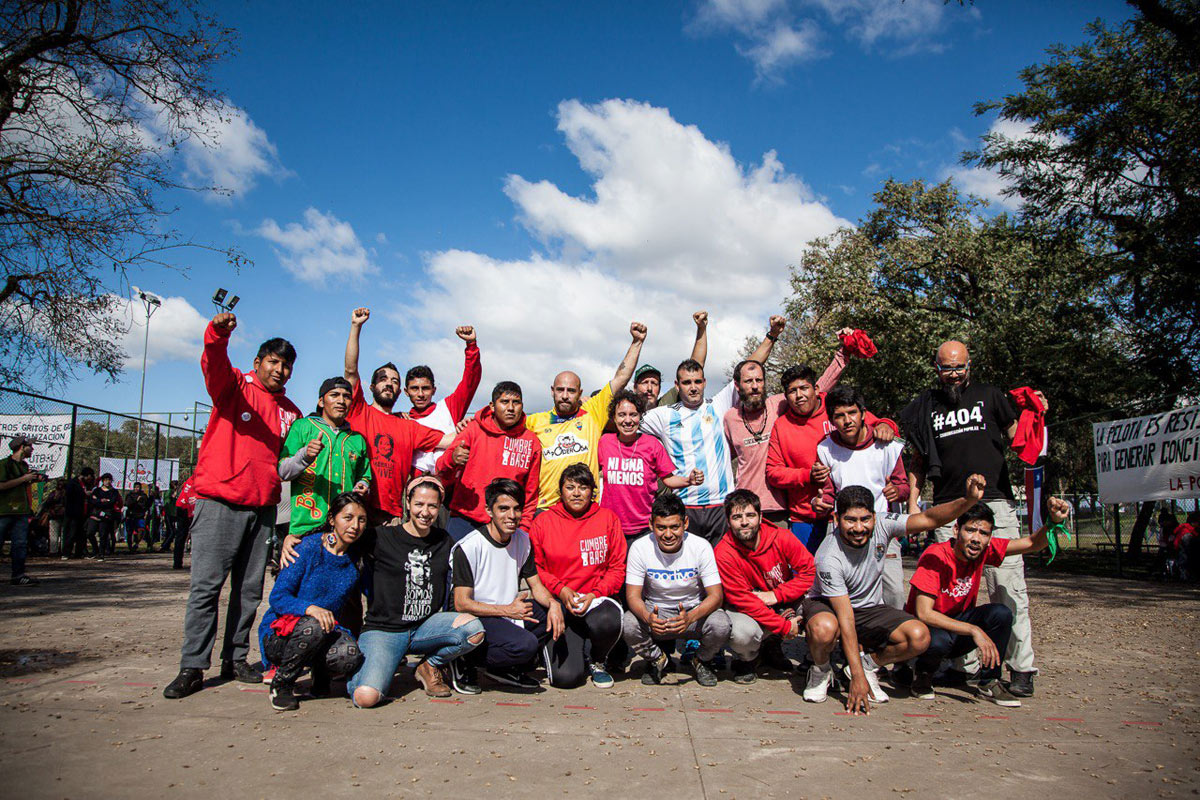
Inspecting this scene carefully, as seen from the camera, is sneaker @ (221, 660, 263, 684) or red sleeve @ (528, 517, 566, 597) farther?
red sleeve @ (528, 517, 566, 597)

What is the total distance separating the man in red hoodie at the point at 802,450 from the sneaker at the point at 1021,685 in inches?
58.2

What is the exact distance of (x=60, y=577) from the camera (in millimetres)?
10781

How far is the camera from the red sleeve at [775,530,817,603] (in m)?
4.74

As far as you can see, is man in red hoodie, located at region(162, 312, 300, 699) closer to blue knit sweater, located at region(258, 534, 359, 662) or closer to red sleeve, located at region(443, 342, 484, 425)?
blue knit sweater, located at region(258, 534, 359, 662)

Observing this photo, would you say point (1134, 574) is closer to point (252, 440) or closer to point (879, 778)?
point (879, 778)

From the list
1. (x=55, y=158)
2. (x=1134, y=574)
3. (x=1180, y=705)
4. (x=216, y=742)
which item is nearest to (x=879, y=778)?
(x=1180, y=705)

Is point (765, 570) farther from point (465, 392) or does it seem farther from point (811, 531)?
point (465, 392)

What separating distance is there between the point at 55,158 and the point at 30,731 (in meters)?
7.97

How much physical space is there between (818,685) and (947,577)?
3.40 ft

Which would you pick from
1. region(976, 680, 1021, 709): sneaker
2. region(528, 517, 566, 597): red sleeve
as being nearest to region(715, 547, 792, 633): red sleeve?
region(528, 517, 566, 597): red sleeve

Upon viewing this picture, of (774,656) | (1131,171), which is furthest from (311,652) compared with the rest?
(1131,171)

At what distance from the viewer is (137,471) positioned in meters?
18.5

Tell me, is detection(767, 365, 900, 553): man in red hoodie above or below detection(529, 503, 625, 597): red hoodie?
above

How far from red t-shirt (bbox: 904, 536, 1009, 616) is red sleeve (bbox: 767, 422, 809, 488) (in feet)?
3.16
